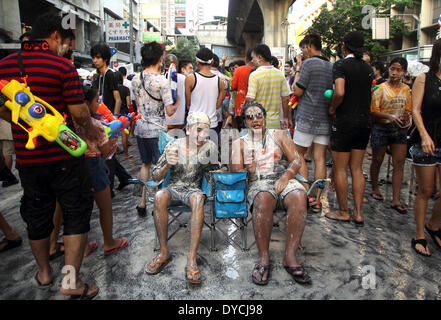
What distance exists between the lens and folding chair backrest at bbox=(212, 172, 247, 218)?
9.50 ft

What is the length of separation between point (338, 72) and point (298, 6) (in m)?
59.4

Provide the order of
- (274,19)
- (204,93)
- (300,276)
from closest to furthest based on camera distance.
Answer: (300,276), (204,93), (274,19)

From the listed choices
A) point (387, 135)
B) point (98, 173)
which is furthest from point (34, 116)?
point (387, 135)

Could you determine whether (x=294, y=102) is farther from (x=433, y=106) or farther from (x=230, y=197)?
(x=230, y=197)

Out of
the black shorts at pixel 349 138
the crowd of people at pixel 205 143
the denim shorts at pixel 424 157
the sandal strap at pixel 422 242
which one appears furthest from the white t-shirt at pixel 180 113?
the sandal strap at pixel 422 242

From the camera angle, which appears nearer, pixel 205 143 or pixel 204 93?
pixel 205 143

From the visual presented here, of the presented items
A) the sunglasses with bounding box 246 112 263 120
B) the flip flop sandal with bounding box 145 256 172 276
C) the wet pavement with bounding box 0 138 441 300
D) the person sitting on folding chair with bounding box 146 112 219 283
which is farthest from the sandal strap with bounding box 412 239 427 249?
the flip flop sandal with bounding box 145 256 172 276

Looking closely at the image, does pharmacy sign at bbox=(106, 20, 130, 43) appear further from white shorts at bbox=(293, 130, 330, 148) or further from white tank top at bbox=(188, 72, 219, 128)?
white shorts at bbox=(293, 130, 330, 148)

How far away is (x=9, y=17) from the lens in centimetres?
1819

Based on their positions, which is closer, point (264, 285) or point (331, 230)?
point (264, 285)

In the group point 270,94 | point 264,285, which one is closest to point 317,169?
point 270,94

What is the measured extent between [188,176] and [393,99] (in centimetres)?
297

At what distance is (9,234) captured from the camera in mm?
3283
